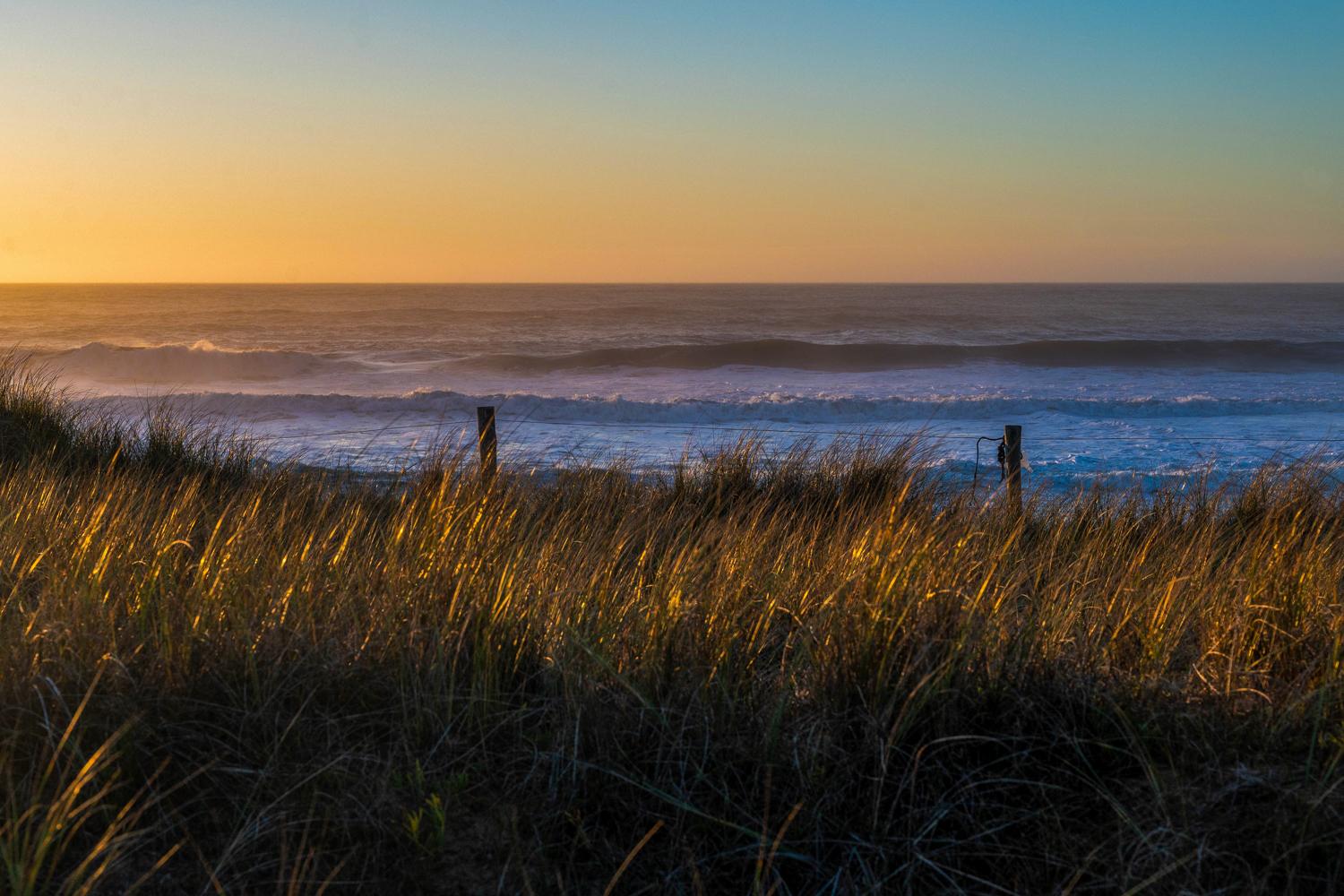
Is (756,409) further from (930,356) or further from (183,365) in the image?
(183,365)

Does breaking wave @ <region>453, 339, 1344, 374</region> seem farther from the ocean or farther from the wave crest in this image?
the wave crest

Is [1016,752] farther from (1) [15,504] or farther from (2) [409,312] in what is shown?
(2) [409,312]

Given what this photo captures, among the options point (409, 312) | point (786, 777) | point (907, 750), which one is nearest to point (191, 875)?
point (786, 777)

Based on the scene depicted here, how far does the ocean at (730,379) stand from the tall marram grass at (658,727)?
4.09 meters

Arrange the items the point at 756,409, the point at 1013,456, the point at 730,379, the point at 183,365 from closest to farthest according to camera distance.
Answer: the point at 1013,456
the point at 756,409
the point at 730,379
the point at 183,365

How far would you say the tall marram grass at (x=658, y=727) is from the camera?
105 inches

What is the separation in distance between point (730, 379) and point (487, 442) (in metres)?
27.0

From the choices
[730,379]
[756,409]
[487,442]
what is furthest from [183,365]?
[487,442]

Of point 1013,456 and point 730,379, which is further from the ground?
point 1013,456

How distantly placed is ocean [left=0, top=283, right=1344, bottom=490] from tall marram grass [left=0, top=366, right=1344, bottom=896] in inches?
161

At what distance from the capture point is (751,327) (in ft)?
196

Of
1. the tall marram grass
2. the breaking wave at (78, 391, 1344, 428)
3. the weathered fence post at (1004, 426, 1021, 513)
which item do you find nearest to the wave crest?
the breaking wave at (78, 391, 1344, 428)

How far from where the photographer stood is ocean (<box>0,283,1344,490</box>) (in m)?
18.3

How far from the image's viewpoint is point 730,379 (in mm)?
36031
